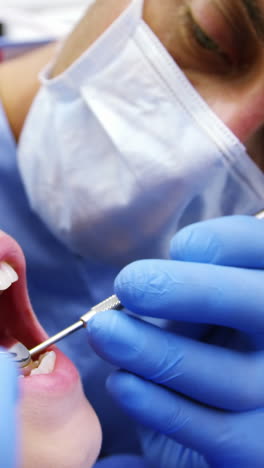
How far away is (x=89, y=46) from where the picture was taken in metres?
0.86

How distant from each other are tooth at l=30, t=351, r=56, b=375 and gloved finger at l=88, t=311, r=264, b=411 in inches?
2.6

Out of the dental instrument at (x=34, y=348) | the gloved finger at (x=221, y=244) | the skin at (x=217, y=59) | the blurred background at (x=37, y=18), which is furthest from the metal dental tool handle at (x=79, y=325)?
the blurred background at (x=37, y=18)

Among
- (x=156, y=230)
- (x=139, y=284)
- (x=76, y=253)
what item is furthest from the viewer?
(x=76, y=253)

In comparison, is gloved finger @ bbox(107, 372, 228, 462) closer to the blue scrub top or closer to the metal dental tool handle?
the metal dental tool handle

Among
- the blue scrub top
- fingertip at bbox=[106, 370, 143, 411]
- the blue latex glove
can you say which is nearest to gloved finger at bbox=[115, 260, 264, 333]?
the blue latex glove

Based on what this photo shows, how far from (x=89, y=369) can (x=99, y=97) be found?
522 millimetres

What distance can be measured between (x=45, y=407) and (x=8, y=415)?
22cm

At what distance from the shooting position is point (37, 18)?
1445mm

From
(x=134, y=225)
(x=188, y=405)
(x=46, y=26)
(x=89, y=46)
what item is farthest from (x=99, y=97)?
(x=46, y=26)

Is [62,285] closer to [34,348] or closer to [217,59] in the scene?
[34,348]

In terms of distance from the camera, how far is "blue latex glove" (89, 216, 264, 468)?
2.29 feet

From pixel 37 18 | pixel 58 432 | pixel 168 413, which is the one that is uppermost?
pixel 37 18

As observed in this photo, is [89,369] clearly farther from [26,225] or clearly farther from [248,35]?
[248,35]

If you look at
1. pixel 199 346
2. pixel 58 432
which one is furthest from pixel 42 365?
pixel 199 346
